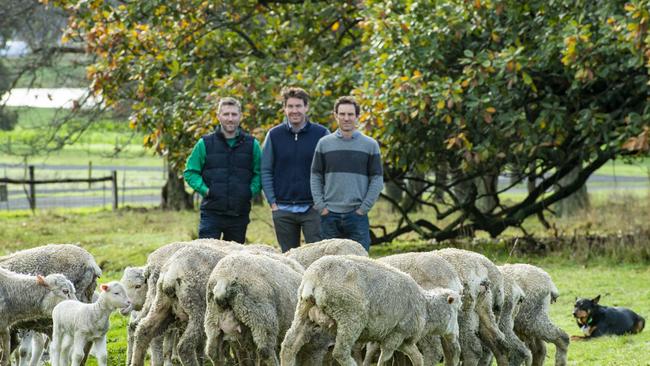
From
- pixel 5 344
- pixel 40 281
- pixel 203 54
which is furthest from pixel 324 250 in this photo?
pixel 203 54

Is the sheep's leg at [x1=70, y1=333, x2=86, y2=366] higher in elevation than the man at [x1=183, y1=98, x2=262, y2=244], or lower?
lower

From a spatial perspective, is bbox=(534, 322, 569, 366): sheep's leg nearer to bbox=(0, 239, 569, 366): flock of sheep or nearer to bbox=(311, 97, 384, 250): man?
bbox=(0, 239, 569, 366): flock of sheep

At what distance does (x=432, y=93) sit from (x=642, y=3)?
3.12m

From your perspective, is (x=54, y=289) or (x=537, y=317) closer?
(x=54, y=289)

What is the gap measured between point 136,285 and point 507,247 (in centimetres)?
960

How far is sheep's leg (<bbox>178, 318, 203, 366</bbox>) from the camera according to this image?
8.83 meters

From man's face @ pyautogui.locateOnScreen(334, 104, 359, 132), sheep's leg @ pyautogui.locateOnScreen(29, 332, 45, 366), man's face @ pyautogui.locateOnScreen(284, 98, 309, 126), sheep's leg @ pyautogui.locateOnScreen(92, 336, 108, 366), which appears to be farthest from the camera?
man's face @ pyautogui.locateOnScreen(284, 98, 309, 126)

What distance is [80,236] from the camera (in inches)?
905

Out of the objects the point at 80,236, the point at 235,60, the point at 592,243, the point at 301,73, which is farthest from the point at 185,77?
the point at 592,243

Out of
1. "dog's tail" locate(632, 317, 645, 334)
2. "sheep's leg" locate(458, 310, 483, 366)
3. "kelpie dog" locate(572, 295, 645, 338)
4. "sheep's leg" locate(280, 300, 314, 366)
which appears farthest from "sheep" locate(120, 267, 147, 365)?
"dog's tail" locate(632, 317, 645, 334)

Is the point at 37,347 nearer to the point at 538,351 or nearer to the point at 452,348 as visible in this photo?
the point at 452,348

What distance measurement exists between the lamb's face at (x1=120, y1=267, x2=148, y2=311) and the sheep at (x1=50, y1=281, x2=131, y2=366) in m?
0.82

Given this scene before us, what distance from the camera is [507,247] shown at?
60.3 feet

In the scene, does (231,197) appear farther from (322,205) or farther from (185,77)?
(185,77)
